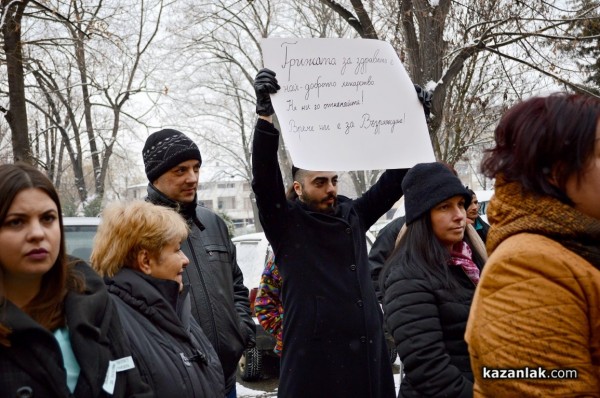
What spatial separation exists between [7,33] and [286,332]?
8011 millimetres

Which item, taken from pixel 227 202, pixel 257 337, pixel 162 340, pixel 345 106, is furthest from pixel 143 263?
pixel 227 202

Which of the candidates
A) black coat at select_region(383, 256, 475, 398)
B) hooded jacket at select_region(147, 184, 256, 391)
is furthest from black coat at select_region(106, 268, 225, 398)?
black coat at select_region(383, 256, 475, 398)

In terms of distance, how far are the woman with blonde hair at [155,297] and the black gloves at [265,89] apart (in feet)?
2.28

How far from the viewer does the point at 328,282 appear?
365 centimetres

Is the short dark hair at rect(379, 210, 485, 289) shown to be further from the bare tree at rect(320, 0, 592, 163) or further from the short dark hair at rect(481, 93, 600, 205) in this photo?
the bare tree at rect(320, 0, 592, 163)

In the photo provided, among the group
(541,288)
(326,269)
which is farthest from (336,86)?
(541,288)

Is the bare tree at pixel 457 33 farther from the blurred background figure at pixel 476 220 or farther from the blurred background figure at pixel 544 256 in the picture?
the blurred background figure at pixel 544 256

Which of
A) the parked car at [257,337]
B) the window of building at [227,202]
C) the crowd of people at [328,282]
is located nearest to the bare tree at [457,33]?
the parked car at [257,337]

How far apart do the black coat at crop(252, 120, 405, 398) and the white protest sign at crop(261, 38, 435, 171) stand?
18cm

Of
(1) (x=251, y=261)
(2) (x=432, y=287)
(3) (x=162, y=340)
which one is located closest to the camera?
(3) (x=162, y=340)

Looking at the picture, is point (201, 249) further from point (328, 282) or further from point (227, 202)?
point (227, 202)

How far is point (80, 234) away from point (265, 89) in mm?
4148

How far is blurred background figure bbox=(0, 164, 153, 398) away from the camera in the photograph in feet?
7.05

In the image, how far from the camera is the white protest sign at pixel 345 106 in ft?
11.4
